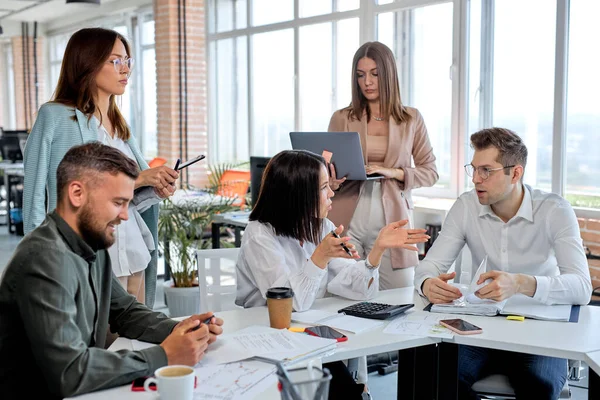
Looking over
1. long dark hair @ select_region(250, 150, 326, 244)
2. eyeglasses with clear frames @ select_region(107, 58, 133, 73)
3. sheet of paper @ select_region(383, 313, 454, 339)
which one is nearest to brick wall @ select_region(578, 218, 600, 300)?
sheet of paper @ select_region(383, 313, 454, 339)

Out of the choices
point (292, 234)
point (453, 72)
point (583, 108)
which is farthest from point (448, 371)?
point (453, 72)

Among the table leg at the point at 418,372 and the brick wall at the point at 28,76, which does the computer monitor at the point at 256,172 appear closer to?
the table leg at the point at 418,372

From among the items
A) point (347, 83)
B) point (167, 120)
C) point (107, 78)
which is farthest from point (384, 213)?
point (167, 120)

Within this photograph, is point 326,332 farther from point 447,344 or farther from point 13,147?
point 13,147

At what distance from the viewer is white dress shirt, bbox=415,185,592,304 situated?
244cm

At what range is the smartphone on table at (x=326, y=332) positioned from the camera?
1.93 metres

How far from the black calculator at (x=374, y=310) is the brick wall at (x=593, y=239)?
243 centimetres

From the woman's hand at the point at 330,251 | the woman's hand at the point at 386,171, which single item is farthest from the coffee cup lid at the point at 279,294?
the woman's hand at the point at 386,171

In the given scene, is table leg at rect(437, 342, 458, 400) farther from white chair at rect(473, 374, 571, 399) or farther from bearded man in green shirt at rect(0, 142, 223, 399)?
bearded man in green shirt at rect(0, 142, 223, 399)

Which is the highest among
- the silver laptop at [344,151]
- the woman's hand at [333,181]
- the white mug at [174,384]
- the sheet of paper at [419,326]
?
the silver laptop at [344,151]

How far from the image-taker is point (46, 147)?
7.93ft

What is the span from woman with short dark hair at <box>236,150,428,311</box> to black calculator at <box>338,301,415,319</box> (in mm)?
137

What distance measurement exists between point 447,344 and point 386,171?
123 cm

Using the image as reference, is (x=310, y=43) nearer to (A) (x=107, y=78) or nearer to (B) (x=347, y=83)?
(B) (x=347, y=83)
